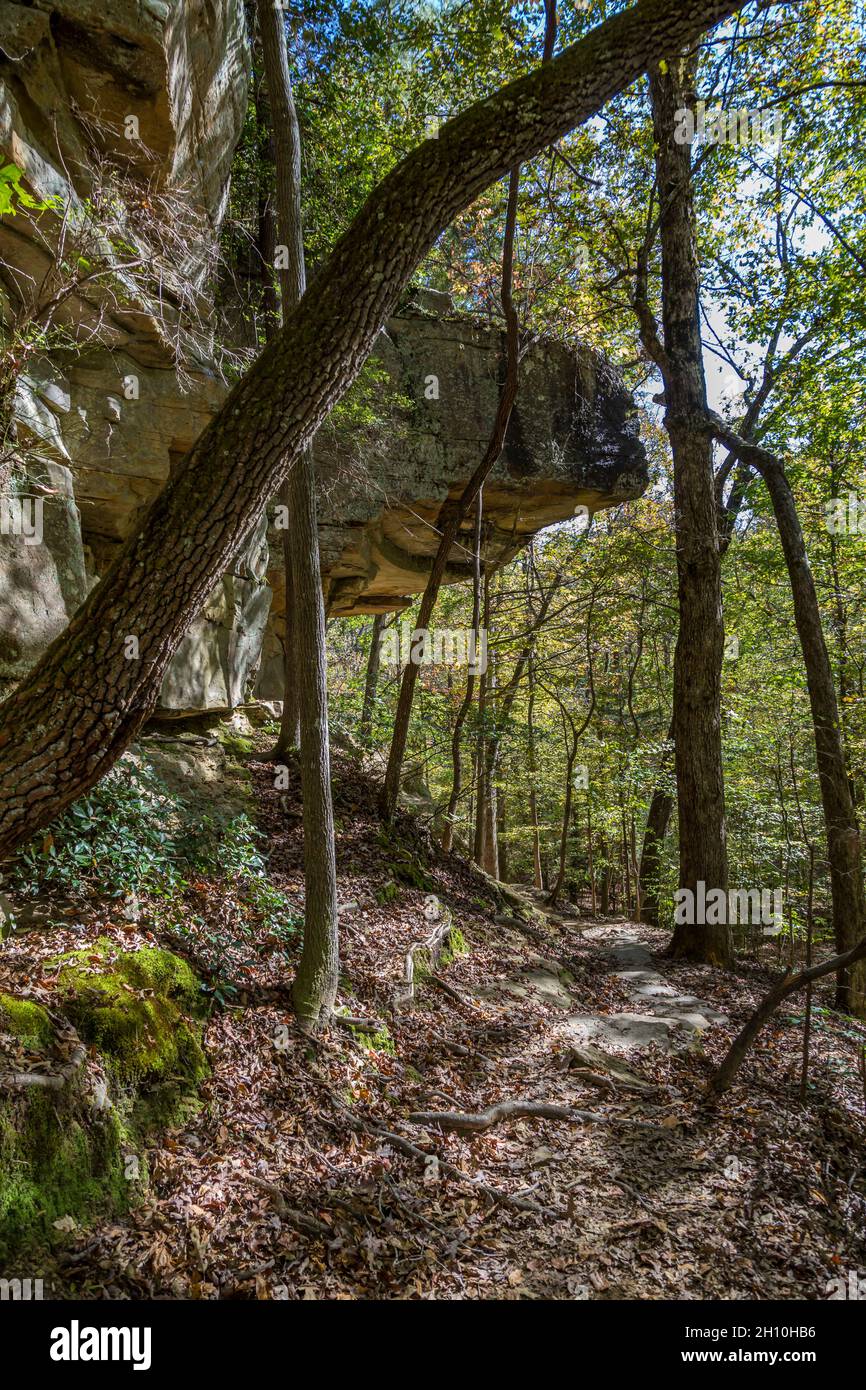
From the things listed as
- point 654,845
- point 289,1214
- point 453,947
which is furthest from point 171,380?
point 654,845

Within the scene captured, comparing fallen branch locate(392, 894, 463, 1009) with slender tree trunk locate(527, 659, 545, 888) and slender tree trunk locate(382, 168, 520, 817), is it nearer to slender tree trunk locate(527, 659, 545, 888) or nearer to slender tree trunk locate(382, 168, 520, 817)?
slender tree trunk locate(382, 168, 520, 817)

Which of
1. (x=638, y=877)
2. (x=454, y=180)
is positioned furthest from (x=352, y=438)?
(x=638, y=877)

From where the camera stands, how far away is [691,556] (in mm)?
9273

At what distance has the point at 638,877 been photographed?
16.7 m

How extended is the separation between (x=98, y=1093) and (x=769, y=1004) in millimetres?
4608

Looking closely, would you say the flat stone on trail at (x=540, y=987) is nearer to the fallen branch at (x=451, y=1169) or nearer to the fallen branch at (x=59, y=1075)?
the fallen branch at (x=451, y=1169)

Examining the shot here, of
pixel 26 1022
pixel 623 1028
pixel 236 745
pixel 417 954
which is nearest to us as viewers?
pixel 26 1022

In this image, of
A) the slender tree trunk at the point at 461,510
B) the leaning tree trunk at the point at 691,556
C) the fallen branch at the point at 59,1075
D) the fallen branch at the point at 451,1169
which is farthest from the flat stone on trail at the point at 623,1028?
the fallen branch at the point at 59,1075

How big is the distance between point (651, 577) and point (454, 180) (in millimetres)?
10617

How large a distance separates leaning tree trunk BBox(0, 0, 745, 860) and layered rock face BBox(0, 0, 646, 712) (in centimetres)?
123

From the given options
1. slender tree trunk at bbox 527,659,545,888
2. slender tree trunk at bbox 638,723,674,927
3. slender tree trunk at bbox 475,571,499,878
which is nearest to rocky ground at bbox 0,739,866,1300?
slender tree trunk at bbox 475,571,499,878

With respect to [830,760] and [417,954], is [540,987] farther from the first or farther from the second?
[830,760]

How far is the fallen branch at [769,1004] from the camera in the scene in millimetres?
4688
